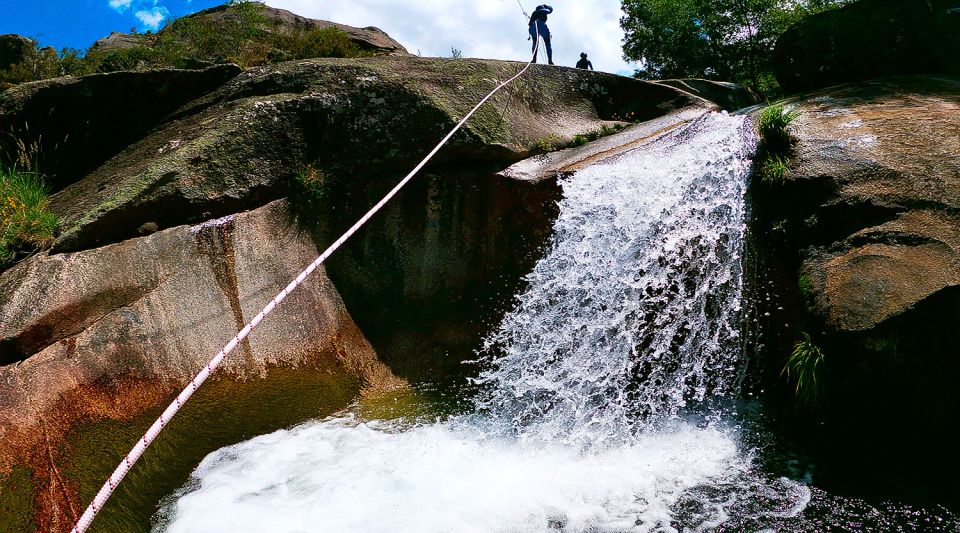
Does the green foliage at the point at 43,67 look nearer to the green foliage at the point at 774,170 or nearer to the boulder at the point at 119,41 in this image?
the boulder at the point at 119,41

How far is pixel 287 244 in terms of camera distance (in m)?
6.15

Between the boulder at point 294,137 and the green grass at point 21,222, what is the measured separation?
0.16m

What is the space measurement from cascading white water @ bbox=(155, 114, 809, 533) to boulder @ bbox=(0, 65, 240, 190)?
3.90 meters

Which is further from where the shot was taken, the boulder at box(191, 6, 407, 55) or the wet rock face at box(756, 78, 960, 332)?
the boulder at box(191, 6, 407, 55)

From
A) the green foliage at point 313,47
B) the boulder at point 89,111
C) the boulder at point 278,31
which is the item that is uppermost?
the boulder at point 278,31

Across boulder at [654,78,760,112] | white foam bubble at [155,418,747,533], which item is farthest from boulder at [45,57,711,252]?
boulder at [654,78,760,112]

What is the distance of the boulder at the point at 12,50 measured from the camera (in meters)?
9.62

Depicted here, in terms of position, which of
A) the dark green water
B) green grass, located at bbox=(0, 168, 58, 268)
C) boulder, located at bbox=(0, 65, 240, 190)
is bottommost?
the dark green water

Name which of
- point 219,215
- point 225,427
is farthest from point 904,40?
point 225,427

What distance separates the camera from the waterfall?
17.1 feet

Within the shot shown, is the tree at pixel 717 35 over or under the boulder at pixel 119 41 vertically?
under

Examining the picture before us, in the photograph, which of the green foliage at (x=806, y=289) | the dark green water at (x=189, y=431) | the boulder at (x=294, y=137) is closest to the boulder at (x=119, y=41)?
the boulder at (x=294, y=137)

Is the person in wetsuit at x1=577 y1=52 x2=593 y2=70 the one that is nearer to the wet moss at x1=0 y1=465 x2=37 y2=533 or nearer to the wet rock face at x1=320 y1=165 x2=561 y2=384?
the wet rock face at x1=320 y1=165 x2=561 y2=384

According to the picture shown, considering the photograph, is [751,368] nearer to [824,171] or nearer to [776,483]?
[776,483]
